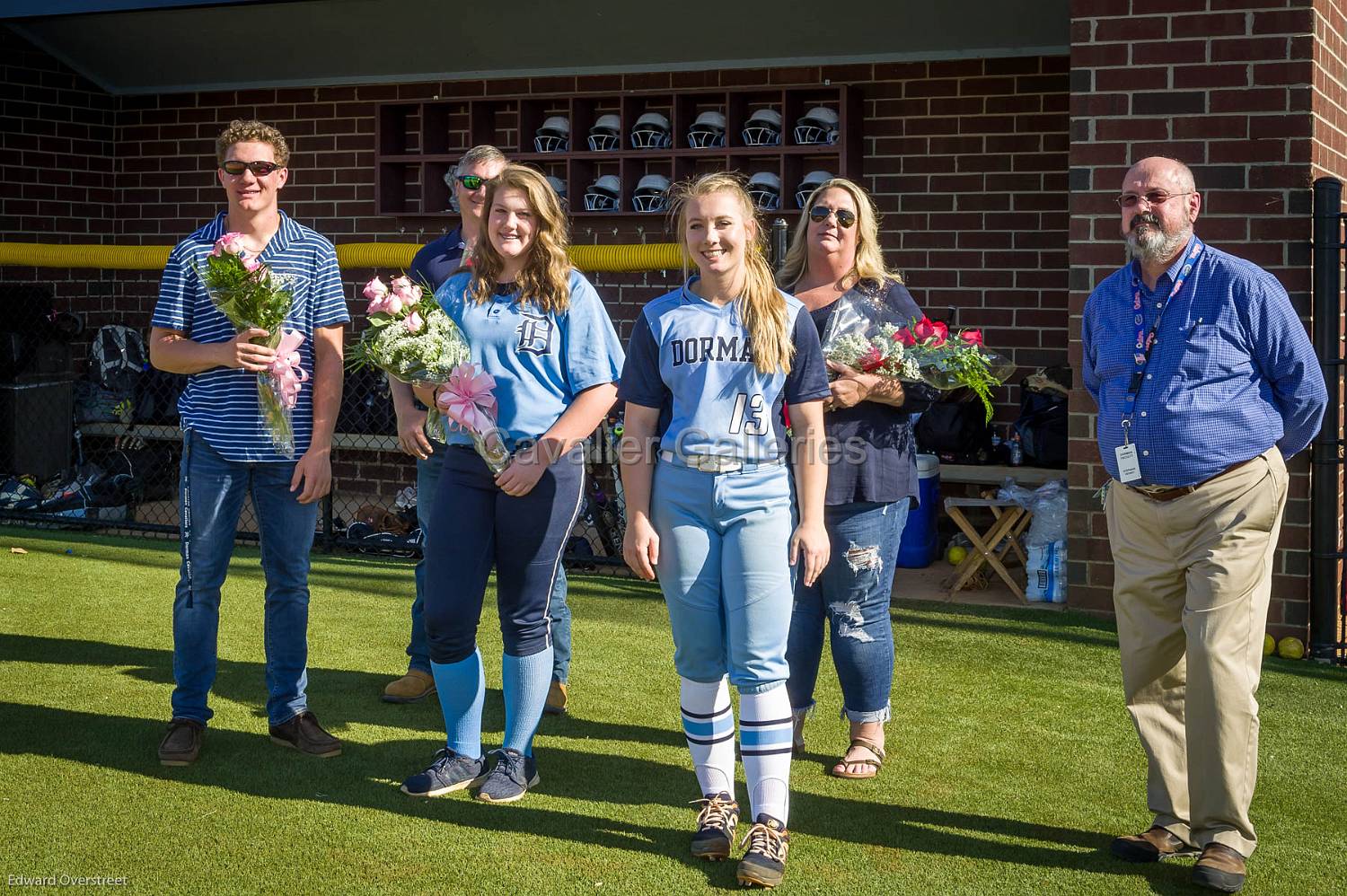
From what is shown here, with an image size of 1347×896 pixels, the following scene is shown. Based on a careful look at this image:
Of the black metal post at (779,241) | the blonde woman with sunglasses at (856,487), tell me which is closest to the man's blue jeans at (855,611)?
the blonde woman with sunglasses at (856,487)

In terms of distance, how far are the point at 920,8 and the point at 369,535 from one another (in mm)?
4769

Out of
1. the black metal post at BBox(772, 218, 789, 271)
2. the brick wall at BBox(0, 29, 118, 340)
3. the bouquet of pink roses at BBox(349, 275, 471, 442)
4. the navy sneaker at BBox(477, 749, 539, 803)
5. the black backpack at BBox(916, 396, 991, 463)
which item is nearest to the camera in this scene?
the bouquet of pink roses at BBox(349, 275, 471, 442)

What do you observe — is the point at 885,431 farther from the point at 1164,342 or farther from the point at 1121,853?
the point at 1121,853

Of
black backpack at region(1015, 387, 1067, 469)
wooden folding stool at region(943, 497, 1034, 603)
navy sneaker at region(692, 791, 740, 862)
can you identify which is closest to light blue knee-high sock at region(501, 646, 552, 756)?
navy sneaker at region(692, 791, 740, 862)

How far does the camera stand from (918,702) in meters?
5.22

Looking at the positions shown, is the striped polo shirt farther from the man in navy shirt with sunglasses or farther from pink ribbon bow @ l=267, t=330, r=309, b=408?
the man in navy shirt with sunglasses

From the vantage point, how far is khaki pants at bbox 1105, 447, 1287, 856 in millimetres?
3514

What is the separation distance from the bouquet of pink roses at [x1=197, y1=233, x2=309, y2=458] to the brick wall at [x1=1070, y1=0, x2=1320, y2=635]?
3902 millimetres

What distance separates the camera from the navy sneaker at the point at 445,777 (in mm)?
4094

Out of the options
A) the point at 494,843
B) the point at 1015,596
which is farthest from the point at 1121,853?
the point at 1015,596

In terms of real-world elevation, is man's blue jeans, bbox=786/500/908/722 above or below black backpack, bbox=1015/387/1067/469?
below

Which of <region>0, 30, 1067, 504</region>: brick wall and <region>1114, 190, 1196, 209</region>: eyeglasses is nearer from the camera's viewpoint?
<region>1114, 190, 1196, 209</region>: eyeglasses

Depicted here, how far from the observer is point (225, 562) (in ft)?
14.6

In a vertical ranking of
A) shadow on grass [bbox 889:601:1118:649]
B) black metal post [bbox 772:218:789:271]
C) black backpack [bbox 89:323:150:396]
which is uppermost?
black metal post [bbox 772:218:789:271]
